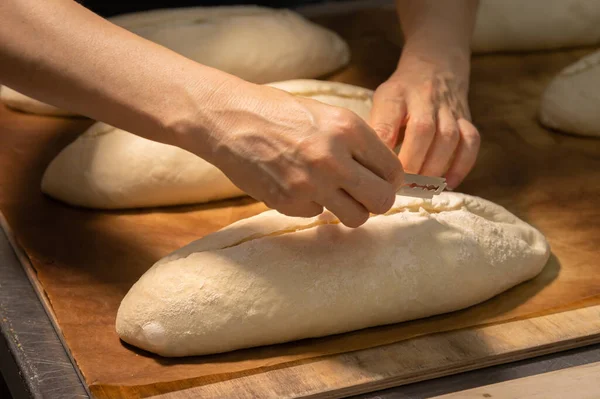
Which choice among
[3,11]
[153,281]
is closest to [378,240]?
[153,281]

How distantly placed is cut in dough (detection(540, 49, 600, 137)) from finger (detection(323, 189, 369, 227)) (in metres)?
0.95

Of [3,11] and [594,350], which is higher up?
[3,11]

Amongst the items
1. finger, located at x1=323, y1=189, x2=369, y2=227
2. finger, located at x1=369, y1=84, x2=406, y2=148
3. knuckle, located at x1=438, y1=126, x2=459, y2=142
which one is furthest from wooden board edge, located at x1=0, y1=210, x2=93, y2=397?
knuckle, located at x1=438, y1=126, x2=459, y2=142

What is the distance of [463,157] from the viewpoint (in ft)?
5.93

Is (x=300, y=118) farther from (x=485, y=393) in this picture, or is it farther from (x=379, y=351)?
(x=485, y=393)

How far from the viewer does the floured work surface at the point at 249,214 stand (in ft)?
4.87

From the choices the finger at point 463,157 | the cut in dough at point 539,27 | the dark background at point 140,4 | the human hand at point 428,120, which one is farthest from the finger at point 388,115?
the dark background at point 140,4

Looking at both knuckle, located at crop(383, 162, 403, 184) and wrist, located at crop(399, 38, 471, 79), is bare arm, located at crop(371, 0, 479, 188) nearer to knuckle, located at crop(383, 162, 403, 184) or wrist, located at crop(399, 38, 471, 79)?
wrist, located at crop(399, 38, 471, 79)

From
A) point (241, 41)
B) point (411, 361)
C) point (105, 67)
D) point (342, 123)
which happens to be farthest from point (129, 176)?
point (411, 361)

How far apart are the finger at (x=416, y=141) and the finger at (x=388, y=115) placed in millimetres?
28

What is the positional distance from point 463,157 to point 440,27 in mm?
393

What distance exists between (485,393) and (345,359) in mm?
244

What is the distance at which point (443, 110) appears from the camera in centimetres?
183

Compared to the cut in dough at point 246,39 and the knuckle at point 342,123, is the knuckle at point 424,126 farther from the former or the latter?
the cut in dough at point 246,39
